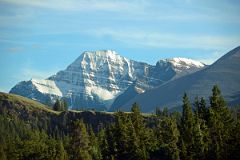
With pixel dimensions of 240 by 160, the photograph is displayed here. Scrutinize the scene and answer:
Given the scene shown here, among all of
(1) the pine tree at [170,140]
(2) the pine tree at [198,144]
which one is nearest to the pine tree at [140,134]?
(1) the pine tree at [170,140]

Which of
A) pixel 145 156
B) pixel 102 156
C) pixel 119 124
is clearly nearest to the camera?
pixel 145 156

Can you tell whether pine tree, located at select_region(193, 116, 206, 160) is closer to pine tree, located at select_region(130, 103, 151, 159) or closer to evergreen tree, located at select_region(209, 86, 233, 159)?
evergreen tree, located at select_region(209, 86, 233, 159)

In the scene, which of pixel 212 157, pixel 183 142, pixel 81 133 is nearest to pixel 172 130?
pixel 183 142

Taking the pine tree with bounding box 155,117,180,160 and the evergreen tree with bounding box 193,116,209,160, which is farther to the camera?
the pine tree with bounding box 155,117,180,160

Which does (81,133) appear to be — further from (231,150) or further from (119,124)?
(231,150)

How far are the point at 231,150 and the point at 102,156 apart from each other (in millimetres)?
59746

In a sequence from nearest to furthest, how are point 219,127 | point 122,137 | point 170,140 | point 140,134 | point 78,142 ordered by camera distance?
point 219,127 → point 78,142 → point 170,140 → point 122,137 → point 140,134

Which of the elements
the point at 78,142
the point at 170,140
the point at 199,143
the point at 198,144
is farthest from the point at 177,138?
the point at 78,142

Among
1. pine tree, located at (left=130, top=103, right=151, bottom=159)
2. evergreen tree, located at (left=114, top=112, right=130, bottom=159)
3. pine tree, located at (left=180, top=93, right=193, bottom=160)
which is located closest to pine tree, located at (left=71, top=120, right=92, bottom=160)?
evergreen tree, located at (left=114, top=112, right=130, bottom=159)

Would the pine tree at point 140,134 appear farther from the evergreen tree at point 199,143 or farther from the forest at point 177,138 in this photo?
the evergreen tree at point 199,143

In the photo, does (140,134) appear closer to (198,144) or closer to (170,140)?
(170,140)

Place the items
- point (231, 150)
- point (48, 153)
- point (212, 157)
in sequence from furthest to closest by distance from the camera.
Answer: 1. point (48, 153)
2. point (212, 157)
3. point (231, 150)

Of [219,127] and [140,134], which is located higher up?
[219,127]

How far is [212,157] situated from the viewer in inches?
5404
